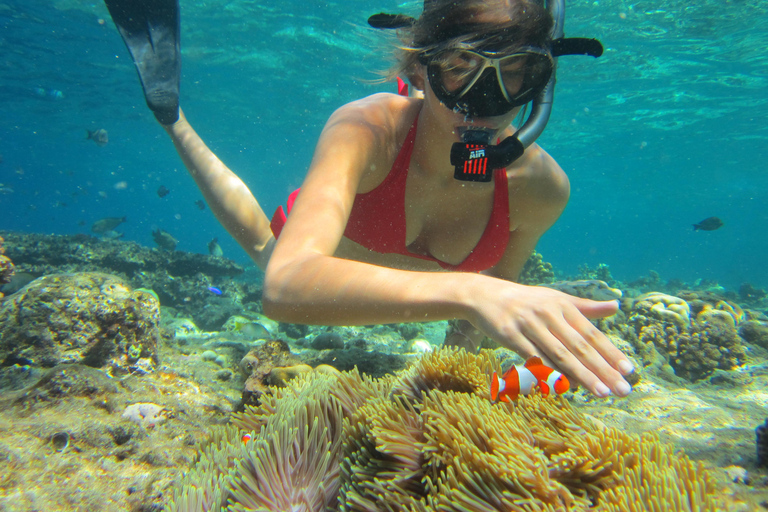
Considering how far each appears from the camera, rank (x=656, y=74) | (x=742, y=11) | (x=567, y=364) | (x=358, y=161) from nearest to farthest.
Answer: (x=567, y=364), (x=358, y=161), (x=742, y=11), (x=656, y=74)

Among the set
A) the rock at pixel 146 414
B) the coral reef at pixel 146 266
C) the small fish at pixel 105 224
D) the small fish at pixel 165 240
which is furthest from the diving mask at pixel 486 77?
the small fish at pixel 105 224

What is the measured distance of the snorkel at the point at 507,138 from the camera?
6.93 ft

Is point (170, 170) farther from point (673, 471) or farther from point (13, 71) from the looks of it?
point (673, 471)

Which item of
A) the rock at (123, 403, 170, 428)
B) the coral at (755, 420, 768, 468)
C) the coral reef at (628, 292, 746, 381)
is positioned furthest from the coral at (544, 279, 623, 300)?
the rock at (123, 403, 170, 428)

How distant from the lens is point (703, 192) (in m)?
46.0

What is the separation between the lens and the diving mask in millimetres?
2104

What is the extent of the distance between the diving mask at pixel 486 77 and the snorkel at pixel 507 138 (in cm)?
3

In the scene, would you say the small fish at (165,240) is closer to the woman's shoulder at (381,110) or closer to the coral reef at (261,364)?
the coral reef at (261,364)

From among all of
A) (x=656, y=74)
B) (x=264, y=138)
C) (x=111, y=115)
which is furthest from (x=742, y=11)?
(x=111, y=115)

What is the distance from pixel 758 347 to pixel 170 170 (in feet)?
188

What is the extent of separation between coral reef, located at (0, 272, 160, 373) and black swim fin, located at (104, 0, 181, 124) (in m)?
2.29

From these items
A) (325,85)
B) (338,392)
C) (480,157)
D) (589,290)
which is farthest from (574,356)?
(325,85)

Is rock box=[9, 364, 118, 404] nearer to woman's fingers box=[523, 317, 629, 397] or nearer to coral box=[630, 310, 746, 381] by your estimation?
woman's fingers box=[523, 317, 629, 397]

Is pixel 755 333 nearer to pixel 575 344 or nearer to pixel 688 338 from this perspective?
pixel 688 338
